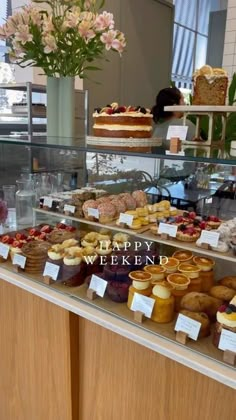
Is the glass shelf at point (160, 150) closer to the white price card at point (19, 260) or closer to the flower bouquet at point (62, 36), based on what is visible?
the flower bouquet at point (62, 36)

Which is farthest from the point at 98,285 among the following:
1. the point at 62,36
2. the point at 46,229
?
the point at 62,36

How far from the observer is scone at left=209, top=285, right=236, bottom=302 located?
1.07m

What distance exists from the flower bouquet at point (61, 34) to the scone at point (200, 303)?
36.0 inches

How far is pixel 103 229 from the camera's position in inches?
56.6

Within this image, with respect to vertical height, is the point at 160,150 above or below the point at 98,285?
above

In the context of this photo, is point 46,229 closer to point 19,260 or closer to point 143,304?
point 19,260

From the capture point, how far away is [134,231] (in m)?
1.29

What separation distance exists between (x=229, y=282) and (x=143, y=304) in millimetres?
331

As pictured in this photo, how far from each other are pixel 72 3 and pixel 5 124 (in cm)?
149

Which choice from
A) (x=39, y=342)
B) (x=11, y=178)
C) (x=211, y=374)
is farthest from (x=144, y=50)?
(x=211, y=374)

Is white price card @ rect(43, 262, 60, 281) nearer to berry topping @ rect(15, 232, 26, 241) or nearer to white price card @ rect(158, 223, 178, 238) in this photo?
berry topping @ rect(15, 232, 26, 241)

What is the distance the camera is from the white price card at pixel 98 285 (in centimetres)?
110

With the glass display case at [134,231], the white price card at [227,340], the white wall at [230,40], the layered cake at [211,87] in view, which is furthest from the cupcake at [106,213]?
the white wall at [230,40]

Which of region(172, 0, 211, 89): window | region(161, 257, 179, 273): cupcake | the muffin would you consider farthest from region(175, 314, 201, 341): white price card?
region(172, 0, 211, 89): window
